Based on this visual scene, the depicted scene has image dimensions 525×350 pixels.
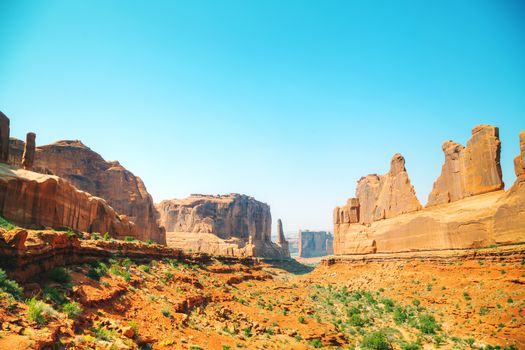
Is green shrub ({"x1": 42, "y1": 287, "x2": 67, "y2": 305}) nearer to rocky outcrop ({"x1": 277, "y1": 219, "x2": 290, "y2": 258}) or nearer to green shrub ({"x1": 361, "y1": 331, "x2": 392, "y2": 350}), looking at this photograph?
green shrub ({"x1": 361, "y1": 331, "x2": 392, "y2": 350})

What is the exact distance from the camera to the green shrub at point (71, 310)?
10464 millimetres

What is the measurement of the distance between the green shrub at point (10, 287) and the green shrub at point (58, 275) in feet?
8.72

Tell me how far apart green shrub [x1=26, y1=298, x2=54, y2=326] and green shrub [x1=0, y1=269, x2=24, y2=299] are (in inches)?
14.6

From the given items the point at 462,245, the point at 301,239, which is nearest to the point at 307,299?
the point at 462,245

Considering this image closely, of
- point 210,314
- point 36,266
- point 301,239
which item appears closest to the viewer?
point 36,266

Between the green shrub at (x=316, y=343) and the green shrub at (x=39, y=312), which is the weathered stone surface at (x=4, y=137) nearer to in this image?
the green shrub at (x=39, y=312)

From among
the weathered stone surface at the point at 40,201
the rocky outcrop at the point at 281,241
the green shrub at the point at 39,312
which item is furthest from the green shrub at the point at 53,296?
the rocky outcrop at the point at 281,241

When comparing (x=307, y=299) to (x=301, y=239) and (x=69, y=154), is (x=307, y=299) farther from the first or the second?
(x=301, y=239)

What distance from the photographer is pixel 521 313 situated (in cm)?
2241

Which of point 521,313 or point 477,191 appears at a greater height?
point 477,191

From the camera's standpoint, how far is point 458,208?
34.2m

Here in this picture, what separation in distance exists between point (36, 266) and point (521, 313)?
26.6 metres

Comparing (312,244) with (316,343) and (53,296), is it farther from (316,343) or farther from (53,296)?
(53,296)

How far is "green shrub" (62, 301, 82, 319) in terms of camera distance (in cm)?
1046
